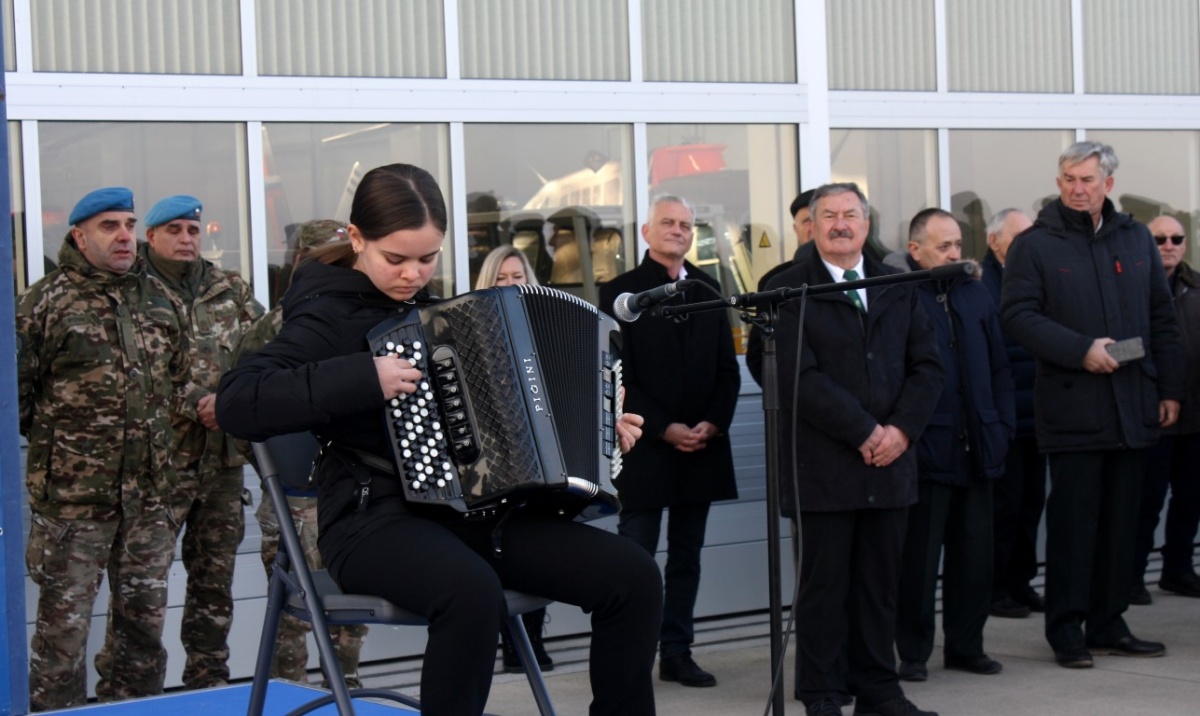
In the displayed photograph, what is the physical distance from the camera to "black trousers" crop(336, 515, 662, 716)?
3.64 metres

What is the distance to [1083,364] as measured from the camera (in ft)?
19.9

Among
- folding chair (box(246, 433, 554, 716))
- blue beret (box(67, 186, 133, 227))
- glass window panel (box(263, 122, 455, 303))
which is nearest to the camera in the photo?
folding chair (box(246, 433, 554, 716))

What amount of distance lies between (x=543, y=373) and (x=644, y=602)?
0.62 meters

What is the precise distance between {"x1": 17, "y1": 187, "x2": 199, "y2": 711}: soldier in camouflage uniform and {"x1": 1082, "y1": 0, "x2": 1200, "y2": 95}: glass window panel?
5549 millimetres

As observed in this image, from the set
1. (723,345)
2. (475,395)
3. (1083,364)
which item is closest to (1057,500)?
(1083,364)

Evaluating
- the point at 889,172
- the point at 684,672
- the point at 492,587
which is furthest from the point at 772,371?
the point at 889,172

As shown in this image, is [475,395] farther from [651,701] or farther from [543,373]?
[651,701]

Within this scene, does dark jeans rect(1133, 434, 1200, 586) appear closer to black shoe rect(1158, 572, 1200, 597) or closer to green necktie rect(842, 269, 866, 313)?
black shoe rect(1158, 572, 1200, 597)

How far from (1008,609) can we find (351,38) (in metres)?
3.99

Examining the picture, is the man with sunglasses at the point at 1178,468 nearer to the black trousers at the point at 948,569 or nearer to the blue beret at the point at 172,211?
the black trousers at the point at 948,569

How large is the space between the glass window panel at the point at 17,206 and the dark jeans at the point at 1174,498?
530 cm

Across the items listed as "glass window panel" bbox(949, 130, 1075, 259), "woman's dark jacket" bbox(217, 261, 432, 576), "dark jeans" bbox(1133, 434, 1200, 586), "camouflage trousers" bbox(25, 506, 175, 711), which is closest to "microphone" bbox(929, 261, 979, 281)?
"woman's dark jacket" bbox(217, 261, 432, 576)

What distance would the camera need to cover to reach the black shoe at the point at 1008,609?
7.48m

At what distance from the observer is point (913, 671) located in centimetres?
612
